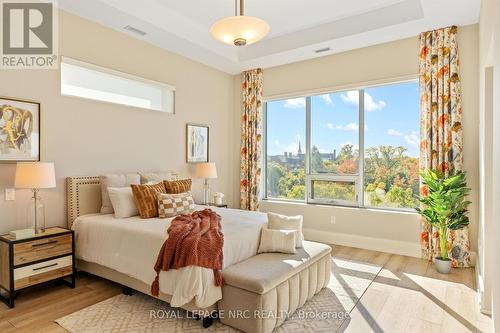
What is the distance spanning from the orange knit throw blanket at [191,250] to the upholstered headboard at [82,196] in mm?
1584

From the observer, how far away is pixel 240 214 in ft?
12.0

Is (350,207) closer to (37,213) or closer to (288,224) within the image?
(288,224)

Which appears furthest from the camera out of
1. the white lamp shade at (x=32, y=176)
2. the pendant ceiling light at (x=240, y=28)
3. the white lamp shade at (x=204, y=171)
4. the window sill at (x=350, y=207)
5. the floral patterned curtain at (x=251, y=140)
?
the floral patterned curtain at (x=251, y=140)

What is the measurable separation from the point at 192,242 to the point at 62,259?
1.67m

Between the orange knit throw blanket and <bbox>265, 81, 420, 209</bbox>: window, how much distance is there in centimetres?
297

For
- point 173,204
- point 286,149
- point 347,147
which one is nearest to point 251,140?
point 286,149

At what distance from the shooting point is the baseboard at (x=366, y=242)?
4.28 m

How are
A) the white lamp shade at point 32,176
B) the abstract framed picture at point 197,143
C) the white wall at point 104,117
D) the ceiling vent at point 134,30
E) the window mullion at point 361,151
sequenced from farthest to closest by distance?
the abstract framed picture at point 197,143, the window mullion at point 361,151, the ceiling vent at point 134,30, the white wall at point 104,117, the white lamp shade at point 32,176

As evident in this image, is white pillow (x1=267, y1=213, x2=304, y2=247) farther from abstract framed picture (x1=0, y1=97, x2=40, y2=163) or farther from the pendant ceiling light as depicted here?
abstract framed picture (x1=0, y1=97, x2=40, y2=163)

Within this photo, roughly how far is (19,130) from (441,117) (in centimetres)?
501

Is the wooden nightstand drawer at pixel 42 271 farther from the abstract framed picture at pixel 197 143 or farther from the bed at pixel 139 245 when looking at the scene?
the abstract framed picture at pixel 197 143

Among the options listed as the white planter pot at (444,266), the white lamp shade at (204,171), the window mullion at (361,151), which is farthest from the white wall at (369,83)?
the white lamp shade at (204,171)

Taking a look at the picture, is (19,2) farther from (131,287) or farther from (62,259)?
(131,287)

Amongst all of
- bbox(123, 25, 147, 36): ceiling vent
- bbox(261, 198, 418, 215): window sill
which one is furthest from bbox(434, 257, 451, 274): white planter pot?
bbox(123, 25, 147, 36): ceiling vent
